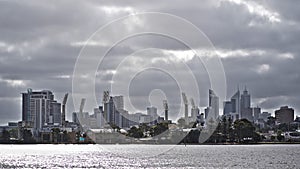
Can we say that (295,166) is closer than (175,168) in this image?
No

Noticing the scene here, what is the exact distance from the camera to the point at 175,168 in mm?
147875

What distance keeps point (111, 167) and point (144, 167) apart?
24.6 feet

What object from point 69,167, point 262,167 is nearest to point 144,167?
point 69,167

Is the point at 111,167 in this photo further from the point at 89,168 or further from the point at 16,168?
the point at 16,168

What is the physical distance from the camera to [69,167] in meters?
156

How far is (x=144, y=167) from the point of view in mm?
152000

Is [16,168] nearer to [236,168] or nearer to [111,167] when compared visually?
[111,167]

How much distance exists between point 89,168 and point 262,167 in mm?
38089

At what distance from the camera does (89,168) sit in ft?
501

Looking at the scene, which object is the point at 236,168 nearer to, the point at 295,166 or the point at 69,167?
the point at 295,166

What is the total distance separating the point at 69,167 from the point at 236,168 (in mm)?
36447

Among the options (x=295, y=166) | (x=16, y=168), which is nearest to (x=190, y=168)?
(x=295, y=166)

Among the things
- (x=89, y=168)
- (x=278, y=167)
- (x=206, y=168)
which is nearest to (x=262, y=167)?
(x=278, y=167)

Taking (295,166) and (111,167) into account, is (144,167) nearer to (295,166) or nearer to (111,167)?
(111,167)
